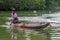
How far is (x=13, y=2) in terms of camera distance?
70.4m

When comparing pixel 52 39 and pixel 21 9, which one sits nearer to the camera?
pixel 52 39

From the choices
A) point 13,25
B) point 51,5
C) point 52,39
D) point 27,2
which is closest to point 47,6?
point 51,5

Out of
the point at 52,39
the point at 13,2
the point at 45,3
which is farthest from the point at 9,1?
the point at 52,39

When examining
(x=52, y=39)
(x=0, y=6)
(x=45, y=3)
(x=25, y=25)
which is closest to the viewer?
(x=52, y=39)

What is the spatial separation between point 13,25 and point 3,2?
40409 millimetres

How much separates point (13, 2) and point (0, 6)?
3228 millimetres

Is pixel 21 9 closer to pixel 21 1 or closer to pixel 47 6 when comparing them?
pixel 21 1

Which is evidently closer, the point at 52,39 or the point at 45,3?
the point at 52,39

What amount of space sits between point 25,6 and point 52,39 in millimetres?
49670

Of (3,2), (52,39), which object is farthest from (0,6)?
(52,39)

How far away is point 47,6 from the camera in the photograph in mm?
77625

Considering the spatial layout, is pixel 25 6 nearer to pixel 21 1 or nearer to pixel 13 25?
pixel 21 1

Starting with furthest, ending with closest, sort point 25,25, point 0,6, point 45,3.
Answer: point 45,3 → point 0,6 → point 25,25

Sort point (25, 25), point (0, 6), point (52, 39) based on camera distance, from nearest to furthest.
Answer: point (52, 39) < point (25, 25) < point (0, 6)
